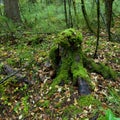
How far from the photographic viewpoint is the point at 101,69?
5840mm

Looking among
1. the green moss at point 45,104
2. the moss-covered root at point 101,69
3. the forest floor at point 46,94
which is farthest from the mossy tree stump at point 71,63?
the green moss at point 45,104

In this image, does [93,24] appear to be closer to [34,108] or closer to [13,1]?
[13,1]

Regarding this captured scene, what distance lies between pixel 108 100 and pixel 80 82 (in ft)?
2.35

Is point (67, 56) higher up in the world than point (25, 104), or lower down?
higher up

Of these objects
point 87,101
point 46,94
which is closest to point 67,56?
point 46,94

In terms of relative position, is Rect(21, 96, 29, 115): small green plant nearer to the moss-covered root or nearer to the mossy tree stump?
the mossy tree stump

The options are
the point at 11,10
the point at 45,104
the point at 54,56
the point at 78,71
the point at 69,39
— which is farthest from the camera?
the point at 11,10

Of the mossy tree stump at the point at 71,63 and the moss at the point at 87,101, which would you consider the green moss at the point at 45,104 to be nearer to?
the mossy tree stump at the point at 71,63

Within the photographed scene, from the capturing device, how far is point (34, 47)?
25.8ft

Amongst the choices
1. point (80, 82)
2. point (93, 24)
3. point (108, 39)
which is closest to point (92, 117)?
point (80, 82)

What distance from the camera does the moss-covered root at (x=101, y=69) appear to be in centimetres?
574

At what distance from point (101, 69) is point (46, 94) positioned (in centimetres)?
134

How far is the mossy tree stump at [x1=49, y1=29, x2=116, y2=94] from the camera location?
5.39 m

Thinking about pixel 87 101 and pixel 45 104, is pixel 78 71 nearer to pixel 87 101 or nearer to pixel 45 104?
pixel 87 101
